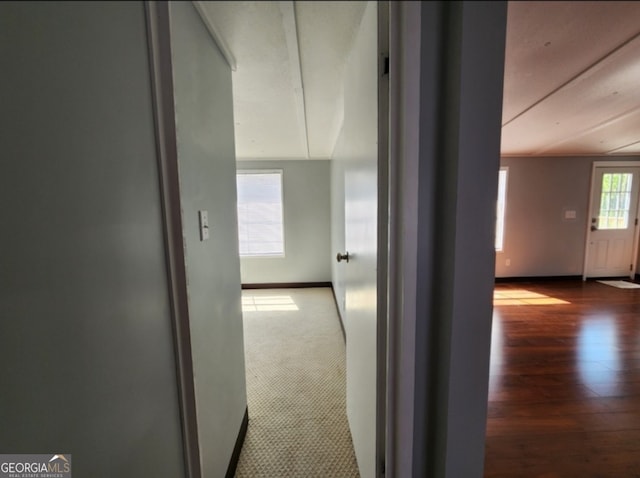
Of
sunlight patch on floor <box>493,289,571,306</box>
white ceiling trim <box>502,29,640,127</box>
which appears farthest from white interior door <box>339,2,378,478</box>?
sunlight patch on floor <box>493,289,571,306</box>

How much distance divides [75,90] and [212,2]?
382mm

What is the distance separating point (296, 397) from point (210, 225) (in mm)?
1492

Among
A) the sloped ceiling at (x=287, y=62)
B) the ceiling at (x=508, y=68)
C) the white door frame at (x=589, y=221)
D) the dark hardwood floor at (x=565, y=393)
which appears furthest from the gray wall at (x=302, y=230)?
the white door frame at (x=589, y=221)

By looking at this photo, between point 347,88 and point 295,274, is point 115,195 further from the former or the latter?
point 295,274

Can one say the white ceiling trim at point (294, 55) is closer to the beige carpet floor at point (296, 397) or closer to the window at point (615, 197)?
the beige carpet floor at point (296, 397)

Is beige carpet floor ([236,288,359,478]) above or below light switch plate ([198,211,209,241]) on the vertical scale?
below

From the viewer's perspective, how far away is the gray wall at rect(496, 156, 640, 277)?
14.8 feet

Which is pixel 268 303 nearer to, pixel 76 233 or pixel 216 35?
pixel 76 233

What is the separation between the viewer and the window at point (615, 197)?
455 centimetres

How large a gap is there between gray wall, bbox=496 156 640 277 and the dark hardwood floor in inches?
53.7

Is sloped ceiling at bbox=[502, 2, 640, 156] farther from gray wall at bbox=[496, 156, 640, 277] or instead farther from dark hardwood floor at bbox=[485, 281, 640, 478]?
dark hardwood floor at bbox=[485, 281, 640, 478]

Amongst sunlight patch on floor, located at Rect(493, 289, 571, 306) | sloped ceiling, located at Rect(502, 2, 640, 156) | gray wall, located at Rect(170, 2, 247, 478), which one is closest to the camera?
gray wall, located at Rect(170, 2, 247, 478)

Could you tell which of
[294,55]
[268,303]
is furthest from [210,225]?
[268,303]

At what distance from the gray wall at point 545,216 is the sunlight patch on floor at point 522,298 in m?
0.56
